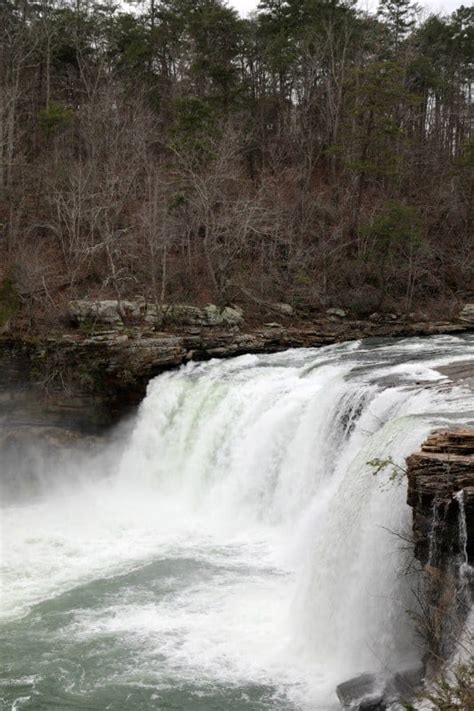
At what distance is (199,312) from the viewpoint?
21.7 meters

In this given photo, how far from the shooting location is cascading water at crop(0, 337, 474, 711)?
8914mm

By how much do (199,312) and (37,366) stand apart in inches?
207

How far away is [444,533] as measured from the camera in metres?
7.86

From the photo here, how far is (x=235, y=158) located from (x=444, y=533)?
2178 cm

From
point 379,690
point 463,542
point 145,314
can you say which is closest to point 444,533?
point 463,542

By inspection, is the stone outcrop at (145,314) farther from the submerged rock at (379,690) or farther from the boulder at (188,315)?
the submerged rock at (379,690)

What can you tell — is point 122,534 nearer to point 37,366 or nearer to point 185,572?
point 185,572

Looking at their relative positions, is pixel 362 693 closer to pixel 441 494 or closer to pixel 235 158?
pixel 441 494

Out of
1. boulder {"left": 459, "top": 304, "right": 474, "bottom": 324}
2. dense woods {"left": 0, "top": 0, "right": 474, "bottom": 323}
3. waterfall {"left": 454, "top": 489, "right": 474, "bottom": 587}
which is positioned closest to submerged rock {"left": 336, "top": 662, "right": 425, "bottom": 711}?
waterfall {"left": 454, "top": 489, "right": 474, "bottom": 587}

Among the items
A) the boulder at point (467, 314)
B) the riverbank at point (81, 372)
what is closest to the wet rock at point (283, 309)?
the riverbank at point (81, 372)

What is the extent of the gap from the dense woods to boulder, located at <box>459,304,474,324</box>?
119 cm

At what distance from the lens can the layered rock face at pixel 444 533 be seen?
761cm

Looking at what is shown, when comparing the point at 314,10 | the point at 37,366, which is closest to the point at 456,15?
the point at 314,10

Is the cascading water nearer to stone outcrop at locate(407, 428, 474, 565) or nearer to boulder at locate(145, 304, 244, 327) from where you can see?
stone outcrop at locate(407, 428, 474, 565)
